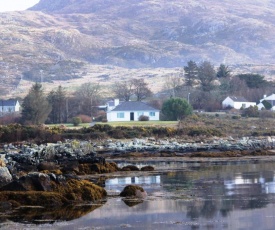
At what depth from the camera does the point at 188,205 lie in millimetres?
23094

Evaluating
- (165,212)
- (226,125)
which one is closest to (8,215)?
(165,212)

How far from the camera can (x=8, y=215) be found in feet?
70.4

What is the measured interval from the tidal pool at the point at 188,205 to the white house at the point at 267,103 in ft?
192

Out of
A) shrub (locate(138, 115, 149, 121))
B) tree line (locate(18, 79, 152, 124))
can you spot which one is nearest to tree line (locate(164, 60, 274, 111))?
tree line (locate(18, 79, 152, 124))

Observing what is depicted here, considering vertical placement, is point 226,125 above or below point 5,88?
below

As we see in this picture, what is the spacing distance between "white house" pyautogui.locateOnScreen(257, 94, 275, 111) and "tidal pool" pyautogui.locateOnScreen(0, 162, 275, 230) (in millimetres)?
58563

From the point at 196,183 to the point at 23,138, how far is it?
3020 centimetres

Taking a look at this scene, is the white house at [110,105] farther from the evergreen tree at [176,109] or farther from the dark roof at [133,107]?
the evergreen tree at [176,109]

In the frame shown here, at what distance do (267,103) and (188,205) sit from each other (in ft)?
233

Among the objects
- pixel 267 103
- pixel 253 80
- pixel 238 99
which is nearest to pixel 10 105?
pixel 253 80

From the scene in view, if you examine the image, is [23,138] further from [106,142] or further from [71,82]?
[71,82]

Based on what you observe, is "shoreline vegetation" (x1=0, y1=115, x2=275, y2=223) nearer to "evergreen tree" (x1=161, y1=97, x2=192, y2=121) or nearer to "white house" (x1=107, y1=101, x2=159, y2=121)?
"evergreen tree" (x1=161, y1=97, x2=192, y2=121)

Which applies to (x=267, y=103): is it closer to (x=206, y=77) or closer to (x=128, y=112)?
(x=206, y=77)

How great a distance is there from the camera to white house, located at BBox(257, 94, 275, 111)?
91.7 metres
